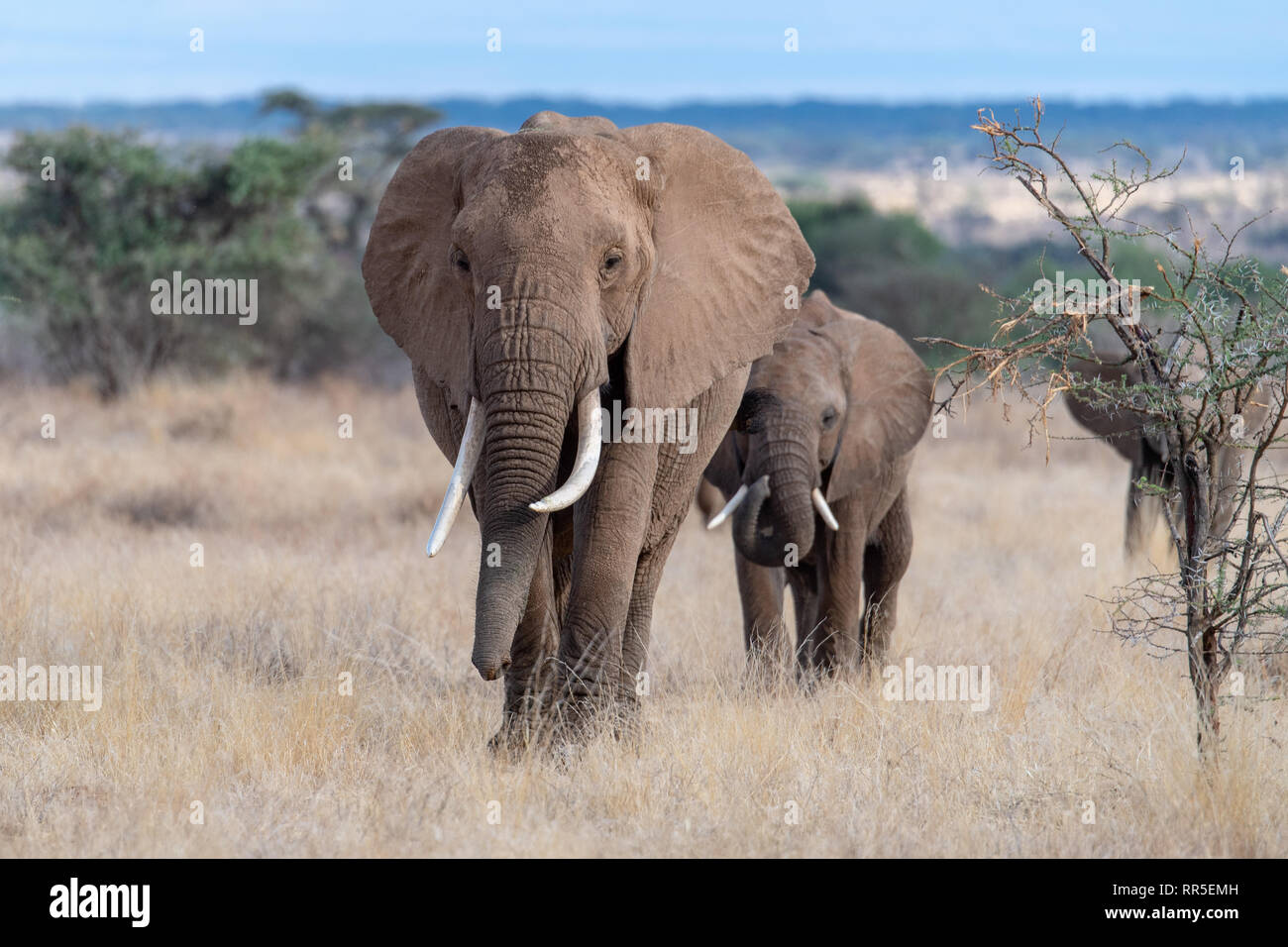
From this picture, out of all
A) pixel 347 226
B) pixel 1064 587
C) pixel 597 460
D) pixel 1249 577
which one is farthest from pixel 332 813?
pixel 347 226

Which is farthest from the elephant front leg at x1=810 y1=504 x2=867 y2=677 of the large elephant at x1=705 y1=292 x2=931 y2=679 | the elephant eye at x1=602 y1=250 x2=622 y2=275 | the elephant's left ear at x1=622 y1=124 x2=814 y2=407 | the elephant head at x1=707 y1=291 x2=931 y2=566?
the elephant eye at x1=602 y1=250 x2=622 y2=275

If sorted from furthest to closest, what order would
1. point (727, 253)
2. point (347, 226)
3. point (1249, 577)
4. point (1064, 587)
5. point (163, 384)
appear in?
point (347, 226)
point (163, 384)
point (1064, 587)
point (727, 253)
point (1249, 577)

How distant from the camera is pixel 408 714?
237 inches

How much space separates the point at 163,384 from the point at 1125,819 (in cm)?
1475

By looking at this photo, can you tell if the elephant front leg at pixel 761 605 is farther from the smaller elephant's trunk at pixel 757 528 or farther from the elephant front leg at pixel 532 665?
the elephant front leg at pixel 532 665

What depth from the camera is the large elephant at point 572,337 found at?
4969 millimetres

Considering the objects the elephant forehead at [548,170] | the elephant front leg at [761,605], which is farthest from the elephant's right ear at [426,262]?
the elephant front leg at [761,605]

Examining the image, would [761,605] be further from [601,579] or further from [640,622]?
[601,579]

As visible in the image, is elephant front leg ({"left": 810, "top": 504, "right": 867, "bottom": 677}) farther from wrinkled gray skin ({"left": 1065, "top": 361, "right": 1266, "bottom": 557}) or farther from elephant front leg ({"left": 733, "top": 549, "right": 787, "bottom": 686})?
wrinkled gray skin ({"left": 1065, "top": 361, "right": 1266, "bottom": 557})

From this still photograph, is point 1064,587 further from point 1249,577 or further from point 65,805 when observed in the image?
point 65,805

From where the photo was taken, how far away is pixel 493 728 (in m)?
6.25

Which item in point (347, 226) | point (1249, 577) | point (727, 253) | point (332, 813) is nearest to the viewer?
point (332, 813)

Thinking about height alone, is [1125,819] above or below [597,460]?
below

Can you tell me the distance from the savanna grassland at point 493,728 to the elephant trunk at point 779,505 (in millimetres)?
603
